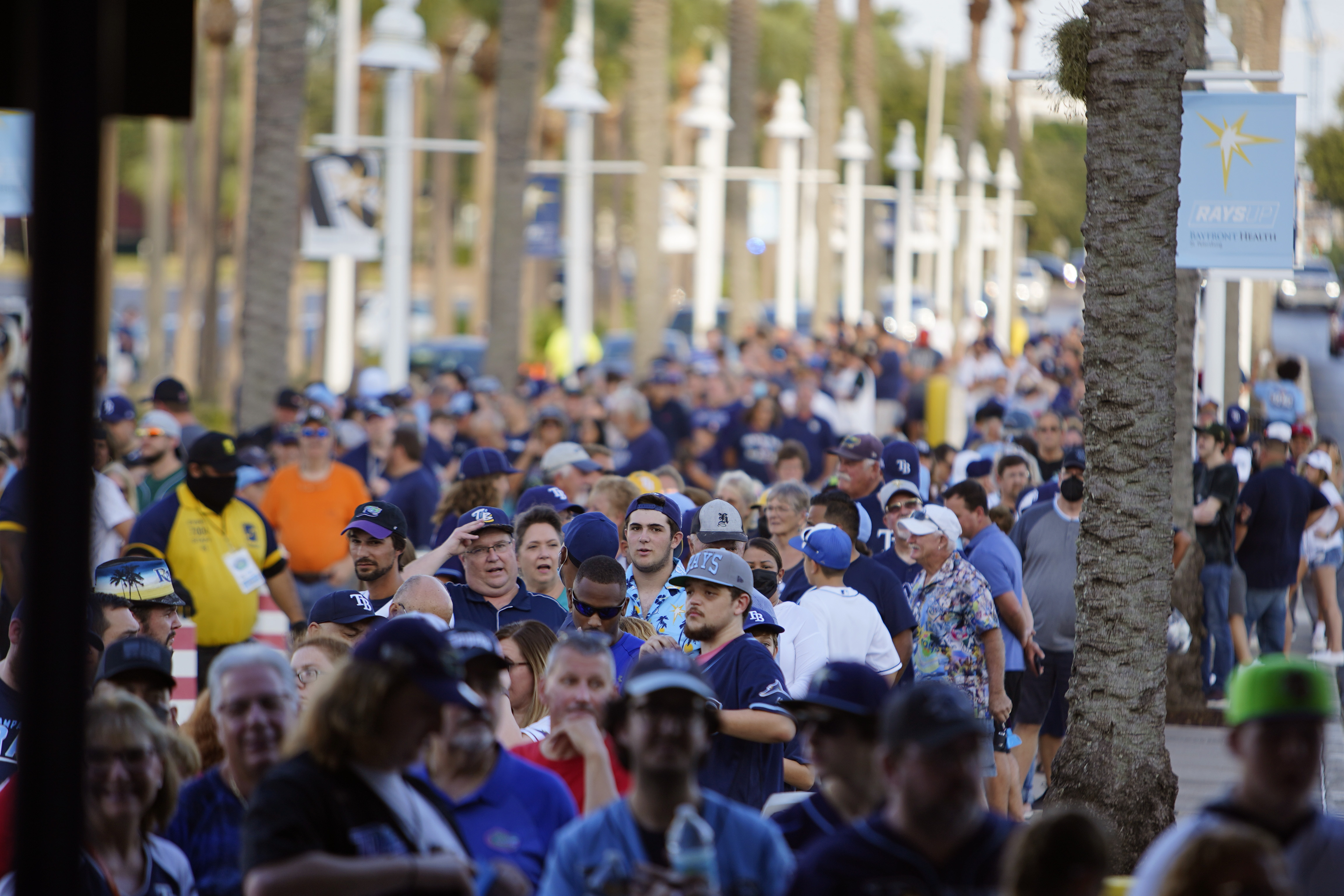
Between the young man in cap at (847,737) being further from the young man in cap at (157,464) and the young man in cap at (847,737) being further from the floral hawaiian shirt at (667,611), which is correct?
the young man in cap at (157,464)

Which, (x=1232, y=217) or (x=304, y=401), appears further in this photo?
(x=304, y=401)

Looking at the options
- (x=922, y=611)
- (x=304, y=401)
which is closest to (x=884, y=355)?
(x=304, y=401)

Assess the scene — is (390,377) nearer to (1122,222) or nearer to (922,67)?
(1122,222)

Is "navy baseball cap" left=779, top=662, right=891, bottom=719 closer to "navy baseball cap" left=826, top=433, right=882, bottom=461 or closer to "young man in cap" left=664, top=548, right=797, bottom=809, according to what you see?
"young man in cap" left=664, top=548, right=797, bottom=809

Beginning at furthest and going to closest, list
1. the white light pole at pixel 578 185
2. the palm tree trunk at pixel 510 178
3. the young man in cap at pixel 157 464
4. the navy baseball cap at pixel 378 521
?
the white light pole at pixel 578 185 → the palm tree trunk at pixel 510 178 → the young man in cap at pixel 157 464 → the navy baseball cap at pixel 378 521

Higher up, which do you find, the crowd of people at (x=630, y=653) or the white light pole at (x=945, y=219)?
the white light pole at (x=945, y=219)

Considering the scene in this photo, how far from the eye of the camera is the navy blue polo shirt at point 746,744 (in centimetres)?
632

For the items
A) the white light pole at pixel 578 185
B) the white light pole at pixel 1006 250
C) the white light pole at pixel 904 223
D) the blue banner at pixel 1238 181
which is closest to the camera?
the blue banner at pixel 1238 181

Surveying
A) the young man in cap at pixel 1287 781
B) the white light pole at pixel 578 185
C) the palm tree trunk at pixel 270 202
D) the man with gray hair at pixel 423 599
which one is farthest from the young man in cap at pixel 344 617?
the white light pole at pixel 578 185

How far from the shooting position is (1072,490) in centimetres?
1037

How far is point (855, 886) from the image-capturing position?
3.62 m

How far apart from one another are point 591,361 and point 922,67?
192 ft

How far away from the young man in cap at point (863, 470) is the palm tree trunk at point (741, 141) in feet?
64.4

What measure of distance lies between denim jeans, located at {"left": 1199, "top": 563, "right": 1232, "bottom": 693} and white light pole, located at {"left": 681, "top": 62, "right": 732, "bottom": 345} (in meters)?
19.3
